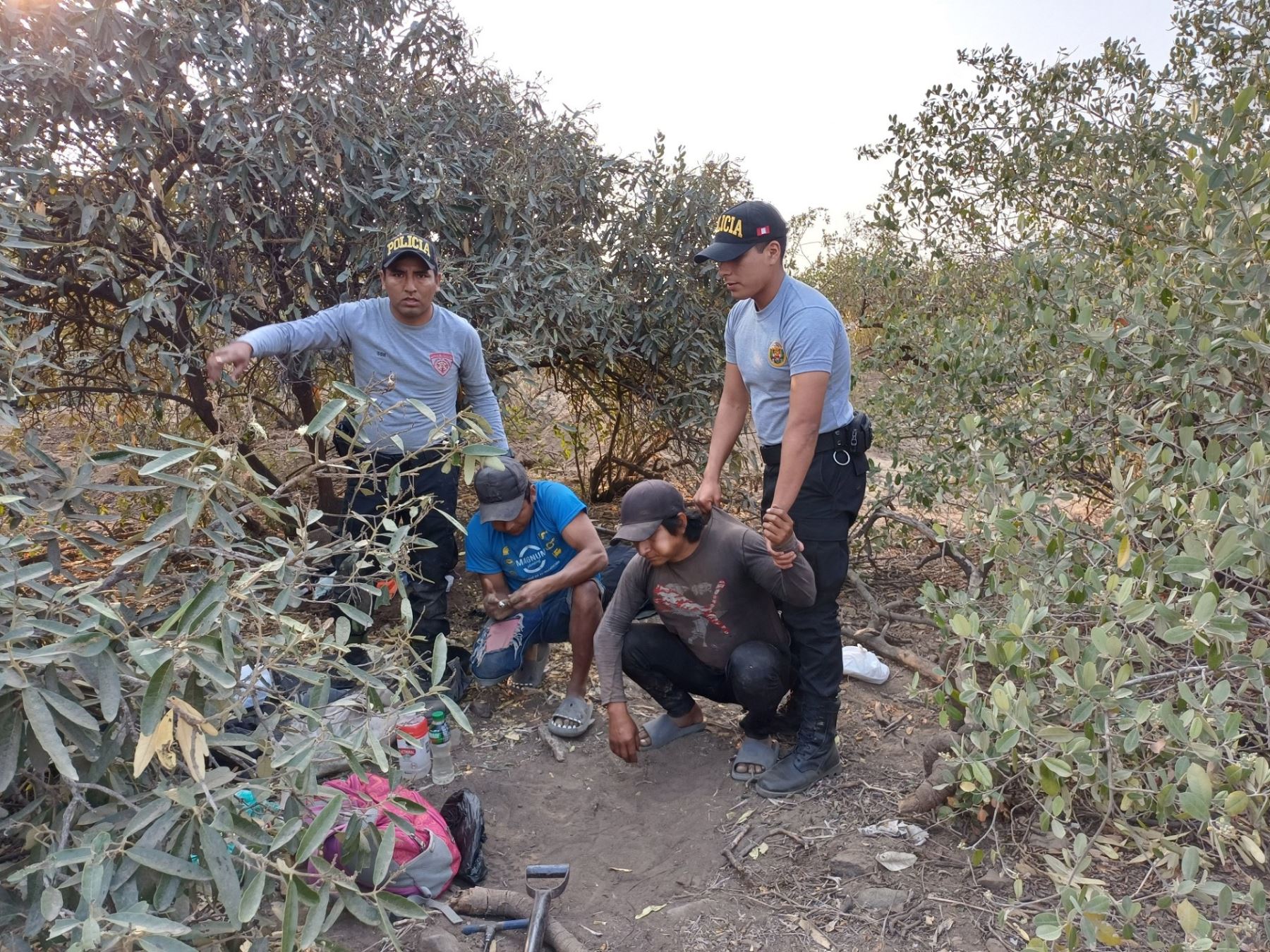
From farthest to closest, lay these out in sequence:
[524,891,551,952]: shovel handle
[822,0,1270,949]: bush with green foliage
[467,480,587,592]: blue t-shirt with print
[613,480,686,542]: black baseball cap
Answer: [467,480,587,592]: blue t-shirt with print → [613,480,686,542]: black baseball cap → [524,891,551,952]: shovel handle → [822,0,1270,949]: bush with green foliage

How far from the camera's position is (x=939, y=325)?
5.09 m

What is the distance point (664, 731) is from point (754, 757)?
1.44 ft

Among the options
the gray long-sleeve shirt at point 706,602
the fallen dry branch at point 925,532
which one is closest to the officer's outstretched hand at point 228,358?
the gray long-sleeve shirt at point 706,602

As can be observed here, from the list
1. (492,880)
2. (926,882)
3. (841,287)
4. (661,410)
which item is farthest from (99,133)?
(841,287)

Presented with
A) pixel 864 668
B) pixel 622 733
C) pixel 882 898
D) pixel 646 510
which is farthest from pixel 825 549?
pixel 864 668

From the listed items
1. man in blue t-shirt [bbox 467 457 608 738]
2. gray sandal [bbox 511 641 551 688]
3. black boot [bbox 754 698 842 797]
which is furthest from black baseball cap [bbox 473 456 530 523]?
black boot [bbox 754 698 842 797]

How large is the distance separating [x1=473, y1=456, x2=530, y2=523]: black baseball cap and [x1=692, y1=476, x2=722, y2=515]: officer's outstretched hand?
776mm

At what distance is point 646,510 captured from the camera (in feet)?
9.98

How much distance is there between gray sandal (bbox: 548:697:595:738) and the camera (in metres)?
3.71

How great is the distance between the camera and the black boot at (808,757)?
3.14 m

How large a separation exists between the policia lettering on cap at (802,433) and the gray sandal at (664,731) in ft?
1.68

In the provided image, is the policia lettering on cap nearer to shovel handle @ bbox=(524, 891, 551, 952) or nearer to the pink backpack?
shovel handle @ bbox=(524, 891, 551, 952)

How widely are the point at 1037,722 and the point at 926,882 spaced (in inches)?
30.8

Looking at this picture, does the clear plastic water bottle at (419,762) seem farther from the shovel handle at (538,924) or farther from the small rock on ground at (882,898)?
the small rock on ground at (882,898)
